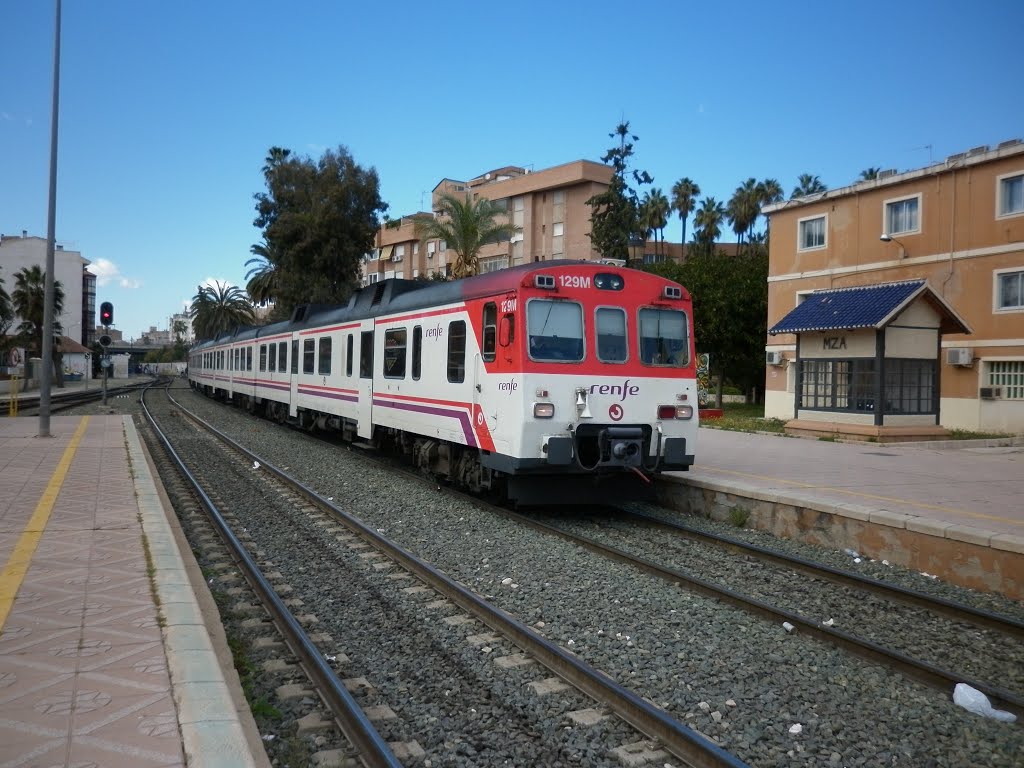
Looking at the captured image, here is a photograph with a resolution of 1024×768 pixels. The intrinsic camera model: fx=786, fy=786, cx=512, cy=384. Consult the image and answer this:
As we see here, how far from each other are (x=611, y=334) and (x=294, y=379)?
13139 mm

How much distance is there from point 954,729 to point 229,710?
12.4ft

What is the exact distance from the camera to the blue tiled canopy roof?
18344mm

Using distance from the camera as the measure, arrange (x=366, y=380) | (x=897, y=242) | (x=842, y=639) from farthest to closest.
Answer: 1. (x=897, y=242)
2. (x=366, y=380)
3. (x=842, y=639)

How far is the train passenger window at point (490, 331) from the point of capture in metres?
9.53

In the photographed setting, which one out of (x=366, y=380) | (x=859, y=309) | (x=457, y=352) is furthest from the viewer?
(x=859, y=309)

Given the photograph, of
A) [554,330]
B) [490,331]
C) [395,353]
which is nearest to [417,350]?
[395,353]

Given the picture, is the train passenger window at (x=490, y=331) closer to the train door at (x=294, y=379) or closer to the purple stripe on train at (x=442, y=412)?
the purple stripe on train at (x=442, y=412)

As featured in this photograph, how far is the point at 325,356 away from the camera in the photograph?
17766 millimetres

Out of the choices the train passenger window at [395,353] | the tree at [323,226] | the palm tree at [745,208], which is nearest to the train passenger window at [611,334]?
the train passenger window at [395,353]

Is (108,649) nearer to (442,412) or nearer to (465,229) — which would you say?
(442,412)

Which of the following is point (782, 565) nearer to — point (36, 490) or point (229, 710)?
point (229, 710)

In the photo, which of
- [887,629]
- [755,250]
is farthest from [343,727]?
[755,250]

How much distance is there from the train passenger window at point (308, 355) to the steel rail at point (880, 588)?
12130mm

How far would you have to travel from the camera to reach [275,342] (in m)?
23.1
